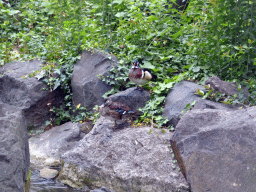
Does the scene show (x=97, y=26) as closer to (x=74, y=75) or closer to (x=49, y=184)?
(x=74, y=75)

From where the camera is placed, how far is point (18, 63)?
6340 millimetres

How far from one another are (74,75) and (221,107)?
3.20 metres

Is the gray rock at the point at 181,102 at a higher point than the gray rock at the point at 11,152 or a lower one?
lower

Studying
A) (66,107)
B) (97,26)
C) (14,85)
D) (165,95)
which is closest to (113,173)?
(165,95)

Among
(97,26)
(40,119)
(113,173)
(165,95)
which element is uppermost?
(97,26)

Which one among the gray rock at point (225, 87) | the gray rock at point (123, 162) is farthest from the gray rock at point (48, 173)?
the gray rock at point (225, 87)

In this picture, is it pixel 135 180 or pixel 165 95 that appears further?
pixel 165 95

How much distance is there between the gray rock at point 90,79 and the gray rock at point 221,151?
2515 mm

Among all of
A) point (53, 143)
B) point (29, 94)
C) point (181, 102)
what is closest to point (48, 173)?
point (53, 143)

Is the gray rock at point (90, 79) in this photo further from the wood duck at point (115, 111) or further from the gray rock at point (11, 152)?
the gray rock at point (11, 152)

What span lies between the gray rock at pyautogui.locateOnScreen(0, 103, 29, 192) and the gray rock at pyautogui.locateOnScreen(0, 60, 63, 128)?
2.69 meters

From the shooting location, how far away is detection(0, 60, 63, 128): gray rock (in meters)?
5.54

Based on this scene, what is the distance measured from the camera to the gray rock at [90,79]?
546 cm

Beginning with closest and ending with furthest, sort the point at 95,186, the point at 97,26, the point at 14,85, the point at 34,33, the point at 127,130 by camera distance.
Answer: the point at 95,186
the point at 127,130
the point at 14,85
the point at 97,26
the point at 34,33
